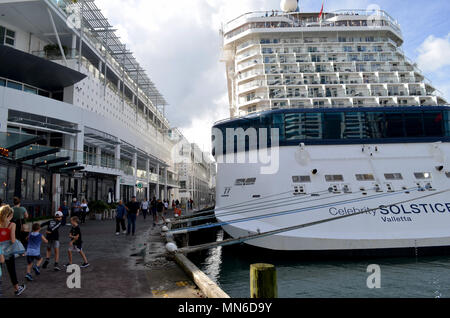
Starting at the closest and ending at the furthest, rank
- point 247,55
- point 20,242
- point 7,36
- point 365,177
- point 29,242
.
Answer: point 20,242
point 29,242
point 365,177
point 7,36
point 247,55

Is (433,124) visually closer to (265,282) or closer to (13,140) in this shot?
(265,282)

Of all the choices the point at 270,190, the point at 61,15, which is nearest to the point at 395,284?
the point at 270,190

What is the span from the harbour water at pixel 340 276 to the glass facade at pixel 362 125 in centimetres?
525

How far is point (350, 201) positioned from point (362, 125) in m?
4.26

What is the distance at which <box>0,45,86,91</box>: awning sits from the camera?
2117 centimetres

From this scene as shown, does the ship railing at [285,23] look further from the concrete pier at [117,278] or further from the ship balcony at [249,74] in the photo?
the concrete pier at [117,278]

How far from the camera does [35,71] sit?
75.7 ft

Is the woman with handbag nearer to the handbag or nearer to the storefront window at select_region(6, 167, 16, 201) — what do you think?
the handbag

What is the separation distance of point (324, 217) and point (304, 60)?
2742 centimetres

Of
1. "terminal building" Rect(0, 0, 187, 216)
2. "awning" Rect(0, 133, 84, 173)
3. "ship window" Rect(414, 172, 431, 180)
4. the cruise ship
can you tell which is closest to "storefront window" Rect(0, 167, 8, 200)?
"terminal building" Rect(0, 0, 187, 216)

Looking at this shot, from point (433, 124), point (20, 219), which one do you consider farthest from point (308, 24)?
point (20, 219)

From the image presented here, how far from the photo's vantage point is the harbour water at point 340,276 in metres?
7.89

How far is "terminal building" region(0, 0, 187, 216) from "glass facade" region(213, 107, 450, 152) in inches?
467
